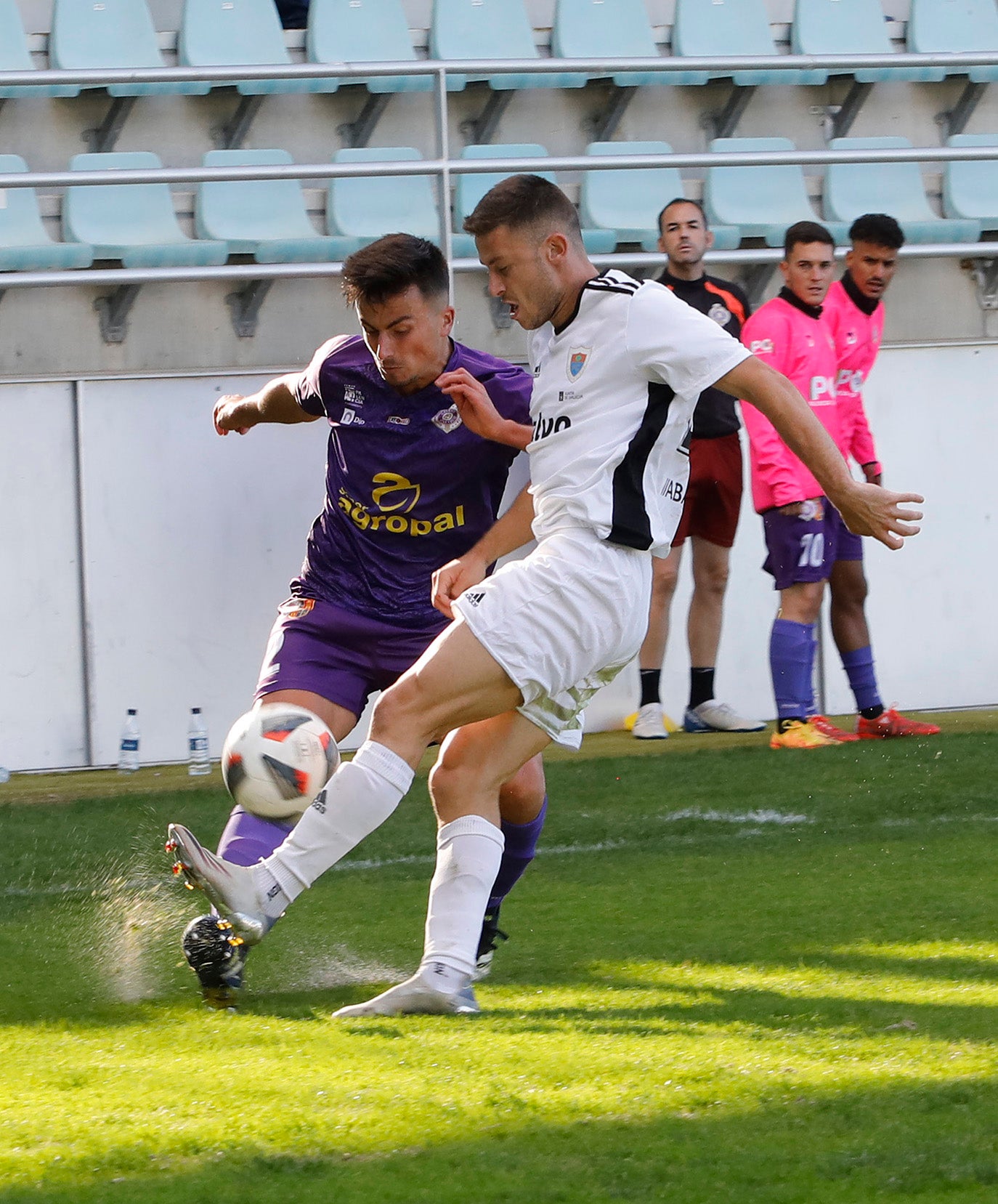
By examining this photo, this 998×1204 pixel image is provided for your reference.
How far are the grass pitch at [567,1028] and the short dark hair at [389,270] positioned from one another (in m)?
1.43

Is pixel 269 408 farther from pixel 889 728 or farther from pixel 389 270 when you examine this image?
pixel 889 728

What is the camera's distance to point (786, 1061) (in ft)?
8.97

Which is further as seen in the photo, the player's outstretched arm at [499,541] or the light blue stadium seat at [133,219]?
the light blue stadium seat at [133,219]

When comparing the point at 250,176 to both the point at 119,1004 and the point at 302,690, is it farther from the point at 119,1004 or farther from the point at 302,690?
the point at 119,1004

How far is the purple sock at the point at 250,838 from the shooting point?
352 cm

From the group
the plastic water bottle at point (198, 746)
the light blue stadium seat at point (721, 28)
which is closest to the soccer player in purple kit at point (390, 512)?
the plastic water bottle at point (198, 746)

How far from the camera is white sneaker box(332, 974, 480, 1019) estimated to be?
3150 mm

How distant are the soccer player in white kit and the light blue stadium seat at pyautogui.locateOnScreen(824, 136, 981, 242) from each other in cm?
604

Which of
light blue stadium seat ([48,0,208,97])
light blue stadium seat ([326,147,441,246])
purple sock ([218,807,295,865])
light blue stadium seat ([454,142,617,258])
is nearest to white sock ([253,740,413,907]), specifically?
purple sock ([218,807,295,865])

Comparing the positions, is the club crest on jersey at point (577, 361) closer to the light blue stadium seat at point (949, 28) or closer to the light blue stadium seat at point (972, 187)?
the light blue stadium seat at point (972, 187)

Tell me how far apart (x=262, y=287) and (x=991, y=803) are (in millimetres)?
4052

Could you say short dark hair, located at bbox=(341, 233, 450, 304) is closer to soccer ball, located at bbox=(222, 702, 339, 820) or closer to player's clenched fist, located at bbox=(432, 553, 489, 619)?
player's clenched fist, located at bbox=(432, 553, 489, 619)

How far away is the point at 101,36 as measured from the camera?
855 centimetres

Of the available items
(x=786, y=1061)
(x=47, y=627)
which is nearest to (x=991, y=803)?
(x=786, y=1061)
